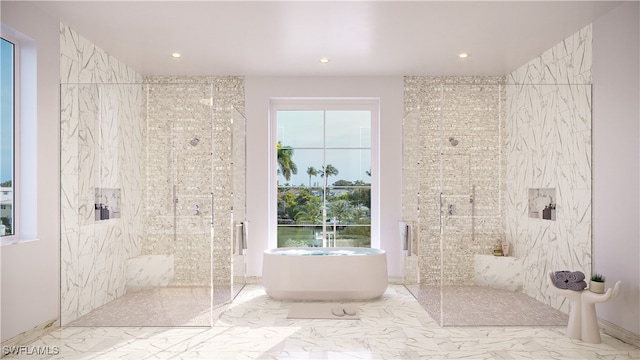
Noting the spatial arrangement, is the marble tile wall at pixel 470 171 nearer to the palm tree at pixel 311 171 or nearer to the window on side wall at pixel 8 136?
the palm tree at pixel 311 171

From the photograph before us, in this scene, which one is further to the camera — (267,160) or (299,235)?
(299,235)

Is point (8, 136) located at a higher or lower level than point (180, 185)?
higher

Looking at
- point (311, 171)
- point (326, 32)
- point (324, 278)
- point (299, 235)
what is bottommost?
point (324, 278)

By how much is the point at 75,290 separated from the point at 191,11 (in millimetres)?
2547

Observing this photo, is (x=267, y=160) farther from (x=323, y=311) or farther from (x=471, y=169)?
(x=471, y=169)

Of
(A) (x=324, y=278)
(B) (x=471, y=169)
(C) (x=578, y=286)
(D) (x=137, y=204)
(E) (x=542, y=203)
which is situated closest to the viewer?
(C) (x=578, y=286)

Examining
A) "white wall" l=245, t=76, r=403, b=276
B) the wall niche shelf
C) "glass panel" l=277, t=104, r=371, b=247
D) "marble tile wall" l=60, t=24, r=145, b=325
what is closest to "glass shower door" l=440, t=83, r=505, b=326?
the wall niche shelf

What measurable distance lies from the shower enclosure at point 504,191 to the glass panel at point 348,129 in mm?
2092

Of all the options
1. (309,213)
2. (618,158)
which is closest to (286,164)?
(309,213)

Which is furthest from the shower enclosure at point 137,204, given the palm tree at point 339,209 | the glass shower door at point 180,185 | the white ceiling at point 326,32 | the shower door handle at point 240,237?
the palm tree at point 339,209

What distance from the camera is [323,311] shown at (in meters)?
4.66

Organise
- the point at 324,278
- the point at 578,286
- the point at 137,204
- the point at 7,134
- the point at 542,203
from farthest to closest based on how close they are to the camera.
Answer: the point at 324,278 < the point at 542,203 < the point at 137,204 < the point at 578,286 < the point at 7,134

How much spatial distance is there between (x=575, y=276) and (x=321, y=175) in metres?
3.22

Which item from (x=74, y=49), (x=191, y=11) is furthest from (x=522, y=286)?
(x=74, y=49)
